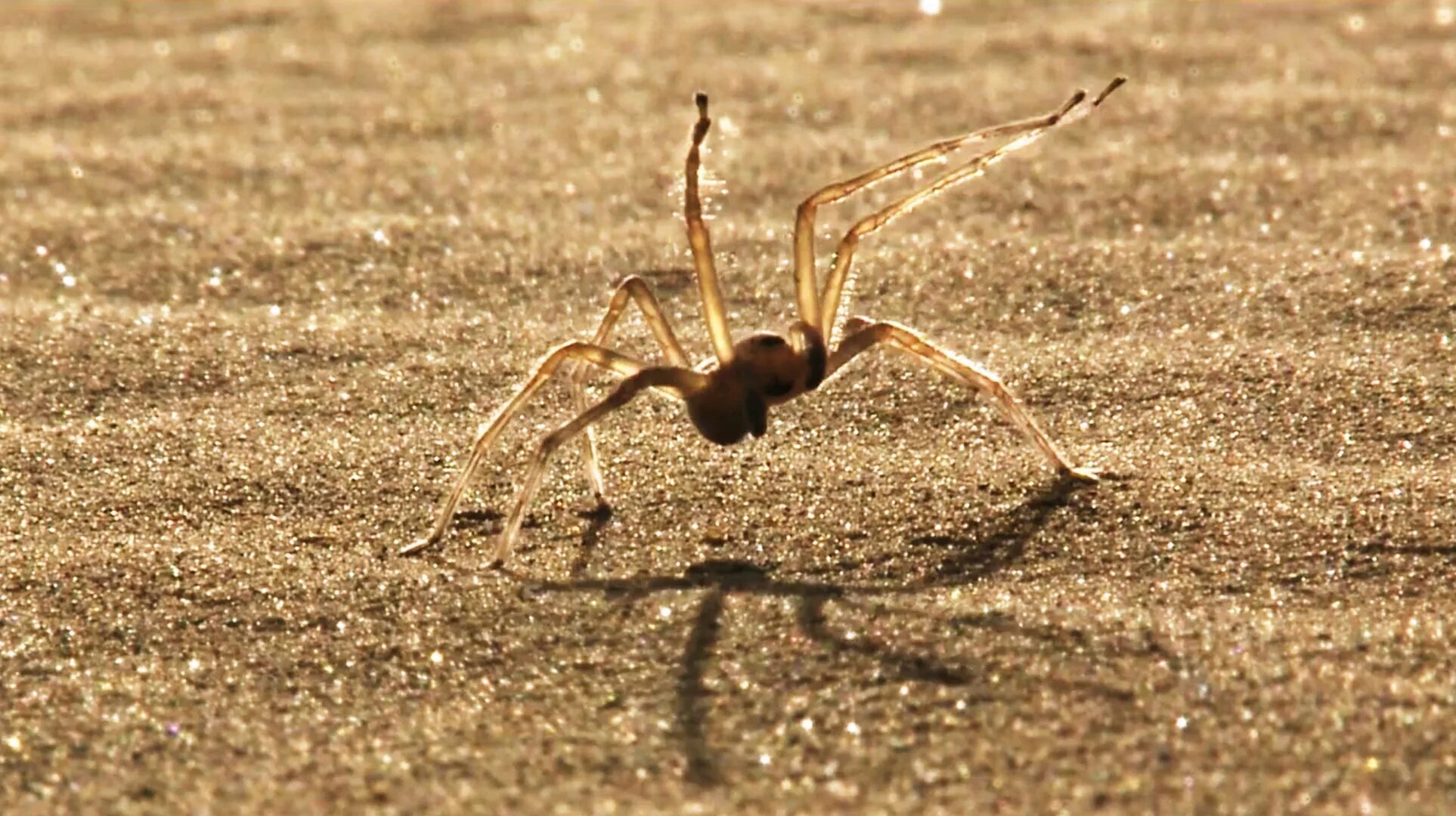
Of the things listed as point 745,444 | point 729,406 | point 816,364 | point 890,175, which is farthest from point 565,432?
point 890,175

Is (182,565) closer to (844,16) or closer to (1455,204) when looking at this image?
(1455,204)

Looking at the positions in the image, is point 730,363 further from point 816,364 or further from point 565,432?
point 565,432

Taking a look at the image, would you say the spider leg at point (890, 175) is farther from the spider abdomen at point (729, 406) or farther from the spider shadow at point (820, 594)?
the spider shadow at point (820, 594)

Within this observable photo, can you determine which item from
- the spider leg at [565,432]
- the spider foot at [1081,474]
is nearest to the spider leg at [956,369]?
the spider foot at [1081,474]

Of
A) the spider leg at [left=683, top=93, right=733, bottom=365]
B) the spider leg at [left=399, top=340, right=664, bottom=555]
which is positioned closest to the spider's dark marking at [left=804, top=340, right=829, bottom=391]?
the spider leg at [left=683, top=93, right=733, bottom=365]

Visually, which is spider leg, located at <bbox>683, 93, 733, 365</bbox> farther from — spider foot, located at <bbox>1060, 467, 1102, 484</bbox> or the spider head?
spider foot, located at <bbox>1060, 467, 1102, 484</bbox>

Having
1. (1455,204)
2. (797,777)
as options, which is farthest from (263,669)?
(1455,204)

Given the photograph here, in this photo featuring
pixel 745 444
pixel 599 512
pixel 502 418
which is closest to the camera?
pixel 502 418
